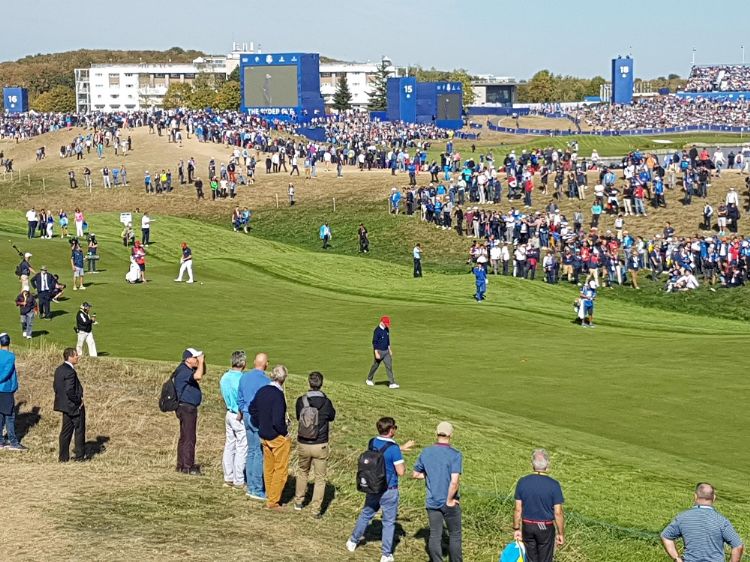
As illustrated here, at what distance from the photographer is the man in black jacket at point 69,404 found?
58.7 ft

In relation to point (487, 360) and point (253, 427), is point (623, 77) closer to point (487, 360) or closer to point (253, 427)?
point (487, 360)

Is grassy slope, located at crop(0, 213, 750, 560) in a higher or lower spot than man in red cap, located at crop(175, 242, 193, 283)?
lower

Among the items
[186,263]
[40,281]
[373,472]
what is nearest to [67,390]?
[373,472]

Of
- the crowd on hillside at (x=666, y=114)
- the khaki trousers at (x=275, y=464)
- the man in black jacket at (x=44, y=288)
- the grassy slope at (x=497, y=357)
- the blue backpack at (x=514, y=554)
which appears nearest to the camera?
the blue backpack at (x=514, y=554)

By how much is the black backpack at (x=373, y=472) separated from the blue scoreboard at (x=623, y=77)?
153 metres

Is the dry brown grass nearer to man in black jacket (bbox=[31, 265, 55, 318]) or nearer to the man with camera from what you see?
the man with camera

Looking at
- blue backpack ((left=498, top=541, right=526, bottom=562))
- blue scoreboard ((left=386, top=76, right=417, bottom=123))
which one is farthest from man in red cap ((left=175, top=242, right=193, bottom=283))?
blue scoreboard ((left=386, top=76, right=417, bottom=123))

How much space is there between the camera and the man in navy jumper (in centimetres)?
1552

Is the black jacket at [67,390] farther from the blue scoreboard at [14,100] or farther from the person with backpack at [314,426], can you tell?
the blue scoreboard at [14,100]

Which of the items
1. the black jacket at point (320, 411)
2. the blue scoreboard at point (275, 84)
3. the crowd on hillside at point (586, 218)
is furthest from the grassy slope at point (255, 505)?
the blue scoreboard at point (275, 84)

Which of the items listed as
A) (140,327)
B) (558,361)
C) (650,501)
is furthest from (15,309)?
(650,501)

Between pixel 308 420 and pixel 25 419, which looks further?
pixel 25 419

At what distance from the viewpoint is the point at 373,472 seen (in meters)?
14.1

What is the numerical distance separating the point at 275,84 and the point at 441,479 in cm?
9636
